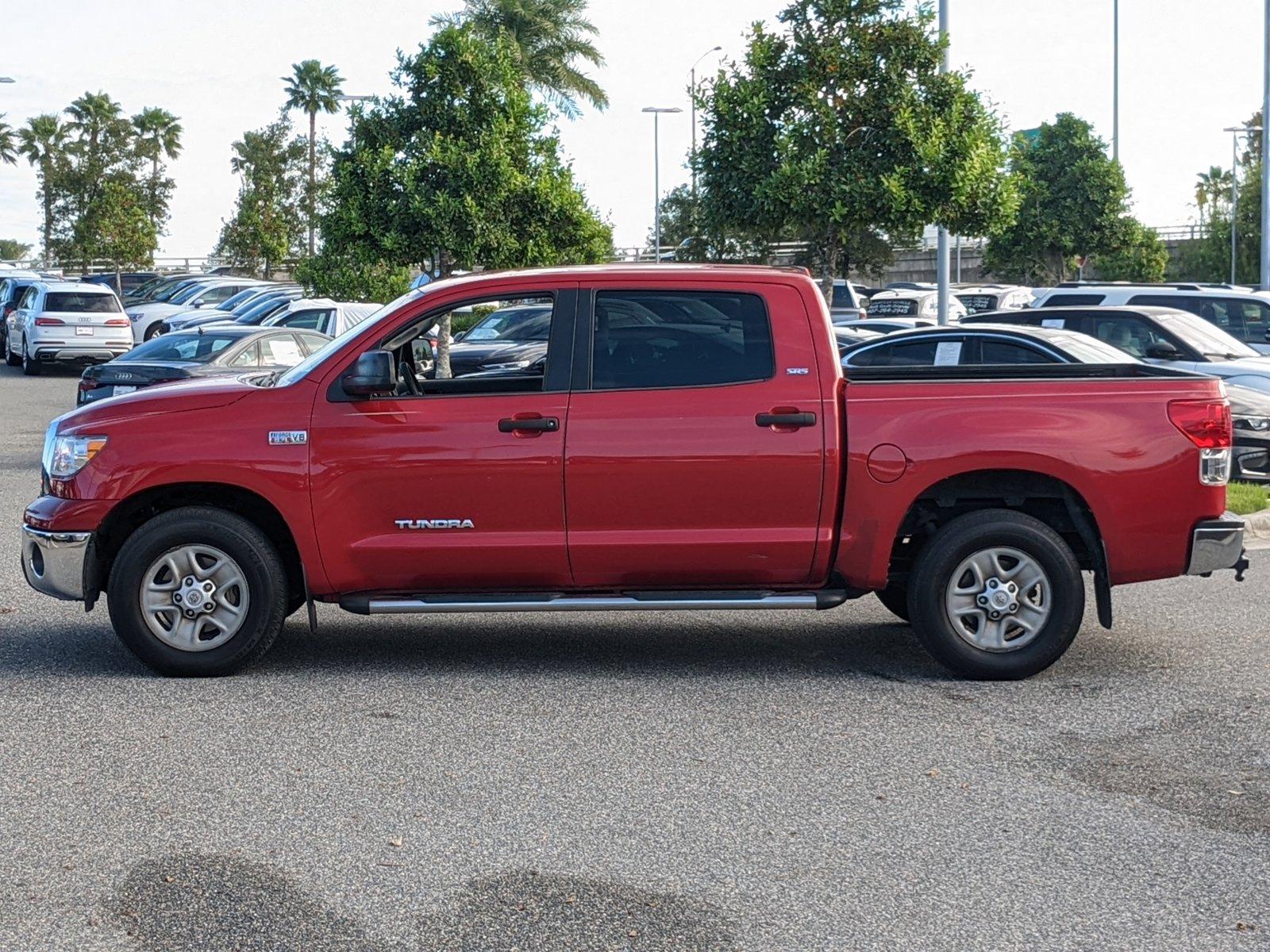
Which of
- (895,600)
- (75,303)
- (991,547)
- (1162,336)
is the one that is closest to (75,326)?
(75,303)

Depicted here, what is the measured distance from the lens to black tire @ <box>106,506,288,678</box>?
293 inches

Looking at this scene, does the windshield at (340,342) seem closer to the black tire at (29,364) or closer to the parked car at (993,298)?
the black tire at (29,364)

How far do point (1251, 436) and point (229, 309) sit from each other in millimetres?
29936

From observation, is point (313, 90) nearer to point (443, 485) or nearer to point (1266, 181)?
point (1266, 181)

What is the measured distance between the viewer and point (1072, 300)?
2034 centimetres

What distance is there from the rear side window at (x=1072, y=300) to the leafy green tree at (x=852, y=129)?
53.6 inches

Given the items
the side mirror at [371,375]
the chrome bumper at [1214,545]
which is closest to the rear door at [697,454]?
the side mirror at [371,375]

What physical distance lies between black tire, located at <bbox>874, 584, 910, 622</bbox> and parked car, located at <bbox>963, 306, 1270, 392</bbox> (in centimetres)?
816

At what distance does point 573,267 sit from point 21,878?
13.1ft

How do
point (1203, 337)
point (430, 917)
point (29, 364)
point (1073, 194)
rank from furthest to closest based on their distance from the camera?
point (1073, 194)
point (29, 364)
point (1203, 337)
point (430, 917)

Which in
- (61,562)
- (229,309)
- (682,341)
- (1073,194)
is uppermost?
(1073,194)

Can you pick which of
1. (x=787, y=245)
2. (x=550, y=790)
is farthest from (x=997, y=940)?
(x=787, y=245)

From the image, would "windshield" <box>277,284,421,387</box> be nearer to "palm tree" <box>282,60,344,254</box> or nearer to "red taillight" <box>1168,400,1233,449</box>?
"red taillight" <box>1168,400,1233,449</box>

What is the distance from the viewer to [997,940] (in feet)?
14.5
